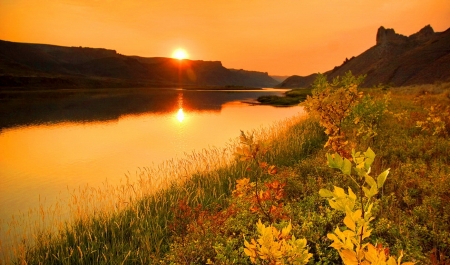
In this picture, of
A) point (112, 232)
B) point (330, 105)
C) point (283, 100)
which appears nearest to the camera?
point (112, 232)

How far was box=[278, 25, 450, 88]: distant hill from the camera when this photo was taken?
251 ft

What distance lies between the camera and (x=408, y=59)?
97.9m

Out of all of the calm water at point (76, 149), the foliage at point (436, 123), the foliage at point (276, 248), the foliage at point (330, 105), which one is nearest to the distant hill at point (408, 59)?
the foliage at point (436, 123)

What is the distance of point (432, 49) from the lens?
89688mm

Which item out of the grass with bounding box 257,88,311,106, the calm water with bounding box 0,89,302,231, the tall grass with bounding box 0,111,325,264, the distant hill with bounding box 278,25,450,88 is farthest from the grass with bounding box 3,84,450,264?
the distant hill with bounding box 278,25,450,88

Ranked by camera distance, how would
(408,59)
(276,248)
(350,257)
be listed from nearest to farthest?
Answer: (350,257) → (276,248) → (408,59)

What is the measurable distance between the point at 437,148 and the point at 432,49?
10602 cm

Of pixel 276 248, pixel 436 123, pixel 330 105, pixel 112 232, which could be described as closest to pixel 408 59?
pixel 436 123

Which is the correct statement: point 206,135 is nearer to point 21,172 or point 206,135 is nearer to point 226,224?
point 21,172

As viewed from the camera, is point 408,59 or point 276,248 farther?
point 408,59

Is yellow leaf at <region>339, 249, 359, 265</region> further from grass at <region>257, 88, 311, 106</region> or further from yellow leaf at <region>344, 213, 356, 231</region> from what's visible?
grass at <region>257, 88, 311, 106</region>

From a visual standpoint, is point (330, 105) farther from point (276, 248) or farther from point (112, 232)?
point (276, 248)

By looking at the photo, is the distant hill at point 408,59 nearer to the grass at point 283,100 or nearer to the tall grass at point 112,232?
the grass at point 283,100

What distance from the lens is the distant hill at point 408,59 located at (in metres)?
76.4
